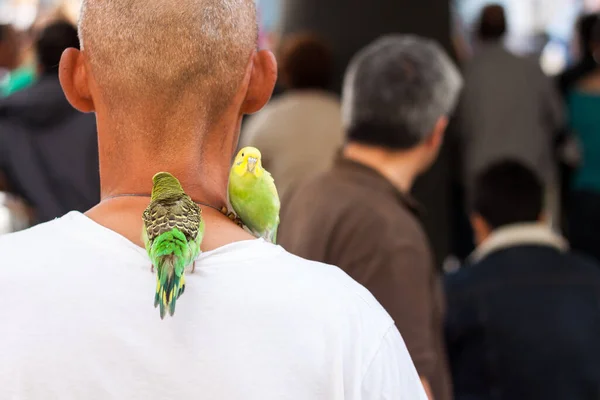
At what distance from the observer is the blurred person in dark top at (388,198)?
8.46 ft

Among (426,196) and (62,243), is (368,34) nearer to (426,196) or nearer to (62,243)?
(426,196)

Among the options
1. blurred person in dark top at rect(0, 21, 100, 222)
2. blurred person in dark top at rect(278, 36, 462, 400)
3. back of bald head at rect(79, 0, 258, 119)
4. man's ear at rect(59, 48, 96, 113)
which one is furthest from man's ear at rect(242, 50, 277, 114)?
blurred person in dark top at rect(0, 21, 100, 222)

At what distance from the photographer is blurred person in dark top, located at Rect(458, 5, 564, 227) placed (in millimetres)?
5746

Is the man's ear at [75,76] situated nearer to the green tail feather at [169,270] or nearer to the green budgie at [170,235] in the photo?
the green budgie at [170,235]

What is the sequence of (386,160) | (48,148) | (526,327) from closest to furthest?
1. (386,160)
2. (526,327)
3. (48,148)

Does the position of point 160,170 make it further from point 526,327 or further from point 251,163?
point 526,327

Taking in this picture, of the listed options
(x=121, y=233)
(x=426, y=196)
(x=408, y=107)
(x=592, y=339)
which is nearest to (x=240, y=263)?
(x=121, y=233)

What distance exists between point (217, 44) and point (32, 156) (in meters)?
2.95

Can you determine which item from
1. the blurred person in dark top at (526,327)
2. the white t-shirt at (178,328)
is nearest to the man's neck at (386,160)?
the blurred person in dark top at (526,327)

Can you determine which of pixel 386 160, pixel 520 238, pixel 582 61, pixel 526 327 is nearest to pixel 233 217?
pixel 386 160

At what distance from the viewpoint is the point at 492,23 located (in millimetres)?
5805

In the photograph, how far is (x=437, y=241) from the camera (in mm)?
5297

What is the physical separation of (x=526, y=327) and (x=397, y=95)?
35.7 inches

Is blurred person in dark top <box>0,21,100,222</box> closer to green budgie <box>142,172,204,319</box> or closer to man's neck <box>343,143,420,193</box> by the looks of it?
man's neck <box>343,143,420,193</box>
